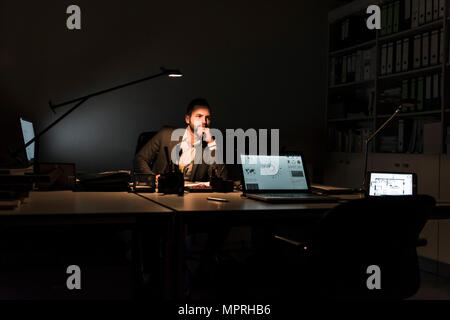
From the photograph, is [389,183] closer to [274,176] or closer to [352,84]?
[274,176]

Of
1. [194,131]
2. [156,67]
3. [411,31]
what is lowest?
[194,131]

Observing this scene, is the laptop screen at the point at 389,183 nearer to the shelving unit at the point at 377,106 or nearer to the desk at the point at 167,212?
the desk at the point at 167,212

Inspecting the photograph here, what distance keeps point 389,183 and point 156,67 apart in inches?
101

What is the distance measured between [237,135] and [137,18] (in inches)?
56.8

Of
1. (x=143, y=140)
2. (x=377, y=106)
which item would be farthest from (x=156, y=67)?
(x=377, y=106)

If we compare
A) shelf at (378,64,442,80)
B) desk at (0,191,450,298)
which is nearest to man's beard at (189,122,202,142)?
desk at (0,191,450,298)

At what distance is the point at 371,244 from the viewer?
161cm

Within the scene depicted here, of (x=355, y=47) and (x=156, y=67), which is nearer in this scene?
(x=156, y=67)

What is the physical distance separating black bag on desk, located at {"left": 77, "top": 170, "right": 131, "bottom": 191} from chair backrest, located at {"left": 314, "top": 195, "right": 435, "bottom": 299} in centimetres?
129

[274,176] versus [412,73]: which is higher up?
[412,73]

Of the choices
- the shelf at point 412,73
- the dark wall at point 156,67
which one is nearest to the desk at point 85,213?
the dark wall at point 156,67

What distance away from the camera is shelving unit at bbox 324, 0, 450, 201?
11.9 feet

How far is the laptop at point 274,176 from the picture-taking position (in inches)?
96.1

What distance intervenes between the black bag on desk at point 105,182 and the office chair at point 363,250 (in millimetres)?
1111
